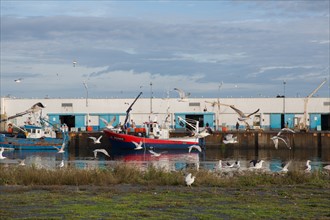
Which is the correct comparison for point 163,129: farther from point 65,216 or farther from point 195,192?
point 65,216

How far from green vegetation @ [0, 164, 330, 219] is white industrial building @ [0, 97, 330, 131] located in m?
60.0

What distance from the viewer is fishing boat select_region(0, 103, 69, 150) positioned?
229ft

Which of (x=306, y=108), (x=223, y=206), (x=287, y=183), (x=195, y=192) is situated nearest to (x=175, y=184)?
(x=195, y=192)

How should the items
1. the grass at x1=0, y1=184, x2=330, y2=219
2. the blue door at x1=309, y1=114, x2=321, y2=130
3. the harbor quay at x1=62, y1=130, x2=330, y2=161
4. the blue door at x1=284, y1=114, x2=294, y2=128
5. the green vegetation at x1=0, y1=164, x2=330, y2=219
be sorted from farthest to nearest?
1. the blue door at x1=284, y1=114, x2=294, y2=128
2. the blue door at x1=309, y1=114, x2=321, y2=130
3. the harbor quay at x1=62, y1=130, x2=330, y2=161
4. the green vegetation at x1=0, y1=164, x2=330, y2=219
5. the grass at x1=0, y1=184, x2=330, y2=219

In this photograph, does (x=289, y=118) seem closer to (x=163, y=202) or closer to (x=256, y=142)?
(x=256, y=142)

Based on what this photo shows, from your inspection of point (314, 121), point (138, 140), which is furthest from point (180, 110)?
point (138, 140)

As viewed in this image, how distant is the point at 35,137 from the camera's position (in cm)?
7188

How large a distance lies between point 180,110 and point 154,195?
67138mm

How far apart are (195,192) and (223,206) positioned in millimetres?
3585

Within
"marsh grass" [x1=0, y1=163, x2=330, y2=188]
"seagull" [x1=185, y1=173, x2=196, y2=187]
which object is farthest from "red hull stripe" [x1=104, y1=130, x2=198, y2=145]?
"seagull" [x1=185, y1=173, x2=196, y2=187]

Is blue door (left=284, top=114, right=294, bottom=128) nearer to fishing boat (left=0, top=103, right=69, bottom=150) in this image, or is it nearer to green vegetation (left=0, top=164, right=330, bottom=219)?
fishing boat (left=0, top=103, right=69, bottom=150)

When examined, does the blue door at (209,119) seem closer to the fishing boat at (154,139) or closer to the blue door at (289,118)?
the blue door at (289,118)

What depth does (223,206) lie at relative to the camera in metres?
19.0

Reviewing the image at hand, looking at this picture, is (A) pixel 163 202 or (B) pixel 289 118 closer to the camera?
(A) pixel 163 202
